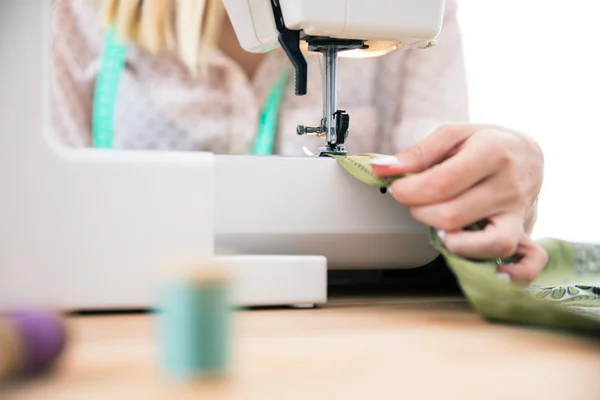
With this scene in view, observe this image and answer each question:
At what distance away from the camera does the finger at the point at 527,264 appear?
702 mm

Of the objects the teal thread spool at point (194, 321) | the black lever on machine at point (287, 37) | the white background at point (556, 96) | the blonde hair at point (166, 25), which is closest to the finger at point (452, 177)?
the black lever on machine at point (287, 37)

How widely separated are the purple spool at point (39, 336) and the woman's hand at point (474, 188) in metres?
0.40

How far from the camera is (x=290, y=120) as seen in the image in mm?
1849

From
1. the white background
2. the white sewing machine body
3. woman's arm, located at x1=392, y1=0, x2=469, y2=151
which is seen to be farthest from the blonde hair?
the white sewing machine body

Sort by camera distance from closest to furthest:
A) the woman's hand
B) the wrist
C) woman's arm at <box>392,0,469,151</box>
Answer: the woman's hand
the wrist
woman's arm at <box>392,0,469,151</box>

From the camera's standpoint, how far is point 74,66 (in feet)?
5.76

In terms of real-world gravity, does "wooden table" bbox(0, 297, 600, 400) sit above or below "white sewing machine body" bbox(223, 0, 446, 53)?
below

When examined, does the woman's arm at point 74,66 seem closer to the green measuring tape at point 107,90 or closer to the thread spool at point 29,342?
the green measuring tape at point 107,90

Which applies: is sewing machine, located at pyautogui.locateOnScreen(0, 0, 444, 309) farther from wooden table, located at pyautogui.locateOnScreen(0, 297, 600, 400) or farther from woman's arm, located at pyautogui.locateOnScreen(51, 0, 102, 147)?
woman's arm, located at pyautogui.locateOnScreen(51, 0, 102, 147)

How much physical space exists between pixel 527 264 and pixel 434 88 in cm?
124

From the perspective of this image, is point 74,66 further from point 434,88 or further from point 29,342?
point 29,342

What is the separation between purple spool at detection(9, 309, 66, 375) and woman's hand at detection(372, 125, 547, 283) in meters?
0.40

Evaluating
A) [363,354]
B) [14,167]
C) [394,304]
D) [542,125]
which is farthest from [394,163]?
[542,125]

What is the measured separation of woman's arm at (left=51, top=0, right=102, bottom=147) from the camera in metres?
1.71
